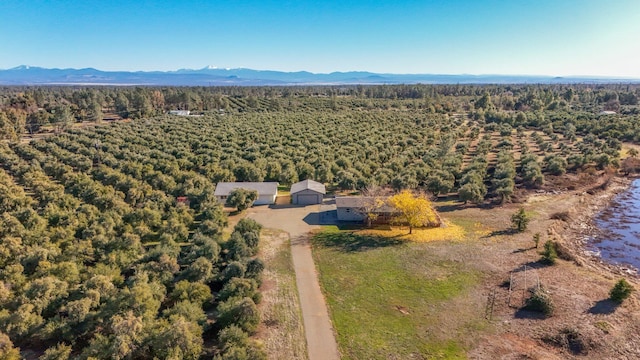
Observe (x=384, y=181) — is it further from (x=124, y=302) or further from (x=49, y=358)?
(x=49, y=358)

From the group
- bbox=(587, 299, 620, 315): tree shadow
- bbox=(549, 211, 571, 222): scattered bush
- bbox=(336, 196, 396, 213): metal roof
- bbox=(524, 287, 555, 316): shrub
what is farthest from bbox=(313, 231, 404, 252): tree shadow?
bbox=(549, 211, 571, 222): scattered bush

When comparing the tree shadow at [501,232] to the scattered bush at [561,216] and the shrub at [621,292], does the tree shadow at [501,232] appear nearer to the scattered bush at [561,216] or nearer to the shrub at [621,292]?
the scattered bush at [561,216]

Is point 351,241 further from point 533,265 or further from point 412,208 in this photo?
point 533,265

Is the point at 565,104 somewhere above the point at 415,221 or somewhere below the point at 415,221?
above

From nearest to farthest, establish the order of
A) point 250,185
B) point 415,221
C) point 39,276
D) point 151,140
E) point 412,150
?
point 39,276 → point 415,221 → point 250,185 → point 412,150 → point 151,140

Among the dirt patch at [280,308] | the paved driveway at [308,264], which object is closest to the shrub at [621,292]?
the paved driveway at [308,264]

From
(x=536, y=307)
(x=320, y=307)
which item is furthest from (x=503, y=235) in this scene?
(x=320, y=307)
